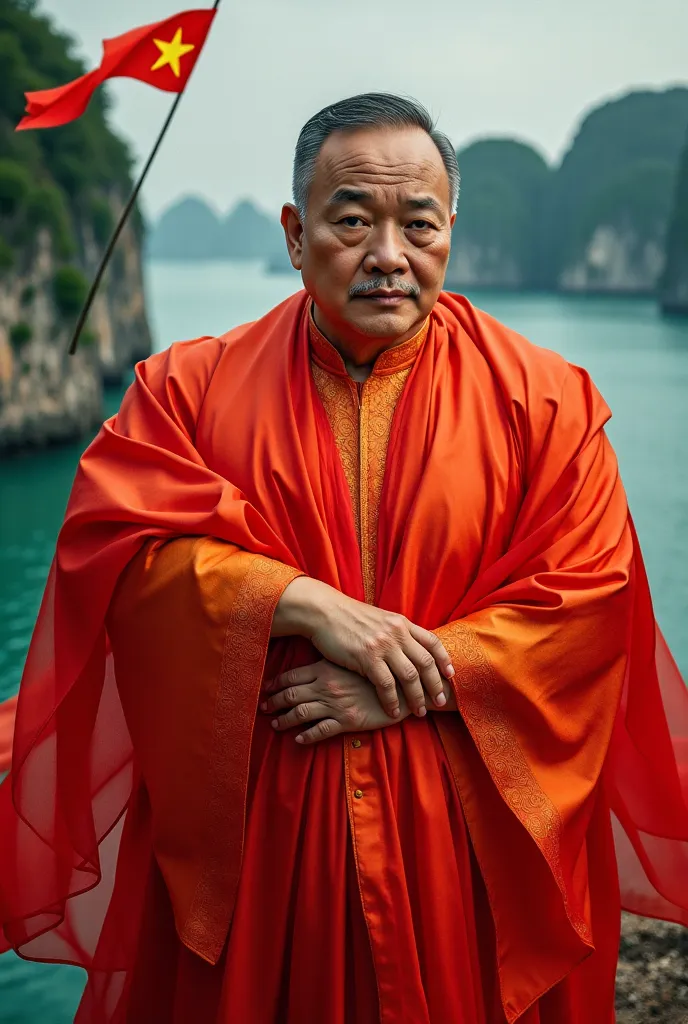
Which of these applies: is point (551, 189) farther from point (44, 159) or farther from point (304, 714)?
point (304, 714)

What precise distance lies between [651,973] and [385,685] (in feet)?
4.53

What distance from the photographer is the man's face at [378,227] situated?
177 cm

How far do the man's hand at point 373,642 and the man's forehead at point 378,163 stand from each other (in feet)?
2.29

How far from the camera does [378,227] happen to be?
1797 millimetres

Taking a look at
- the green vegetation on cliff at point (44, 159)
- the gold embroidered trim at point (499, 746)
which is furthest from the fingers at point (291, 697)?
the green vegetation on cliff at point (44, 159)

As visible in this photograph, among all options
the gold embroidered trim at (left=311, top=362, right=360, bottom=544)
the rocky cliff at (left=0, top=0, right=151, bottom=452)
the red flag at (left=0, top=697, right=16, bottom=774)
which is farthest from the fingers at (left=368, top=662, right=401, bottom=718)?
the rocky cliff at (left=0, top=0, right=151, bottom=452)

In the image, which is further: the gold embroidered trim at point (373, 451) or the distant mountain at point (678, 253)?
the distant mountain at point (678, 253)

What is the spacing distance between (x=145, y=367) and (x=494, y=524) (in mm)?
784

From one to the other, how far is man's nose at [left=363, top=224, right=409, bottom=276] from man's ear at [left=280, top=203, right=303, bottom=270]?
7.1 inches

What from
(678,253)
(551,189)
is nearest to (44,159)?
(678,253)

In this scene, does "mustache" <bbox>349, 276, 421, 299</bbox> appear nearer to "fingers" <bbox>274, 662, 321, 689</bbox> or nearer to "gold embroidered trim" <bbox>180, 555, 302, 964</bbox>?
"gold embroidered trim" <bbox>180, 555, 302, 964</bbox>

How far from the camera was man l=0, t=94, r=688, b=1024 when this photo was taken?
1.75m

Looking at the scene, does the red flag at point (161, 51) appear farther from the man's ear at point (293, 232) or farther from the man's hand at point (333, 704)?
the man's hand at point (333, 704)

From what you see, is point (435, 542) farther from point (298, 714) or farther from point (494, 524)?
point (298, 714)
